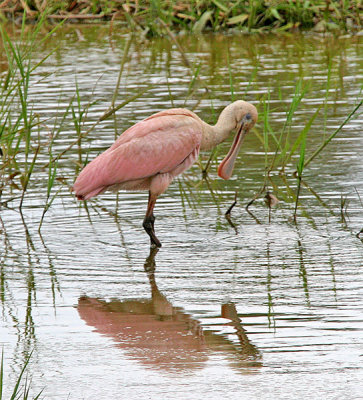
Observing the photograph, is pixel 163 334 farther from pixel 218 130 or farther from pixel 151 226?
pixel 218 130

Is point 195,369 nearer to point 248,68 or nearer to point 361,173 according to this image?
point 361,173

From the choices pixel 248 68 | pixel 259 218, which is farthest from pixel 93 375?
pixel 248 68

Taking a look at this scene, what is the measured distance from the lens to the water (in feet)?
14.4

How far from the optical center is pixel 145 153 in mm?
7102

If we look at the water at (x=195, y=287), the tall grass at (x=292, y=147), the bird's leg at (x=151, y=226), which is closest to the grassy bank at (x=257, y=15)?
the water at (x=195, y=287)

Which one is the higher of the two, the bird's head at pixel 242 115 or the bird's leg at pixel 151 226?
the bird's head at pixel 242 115

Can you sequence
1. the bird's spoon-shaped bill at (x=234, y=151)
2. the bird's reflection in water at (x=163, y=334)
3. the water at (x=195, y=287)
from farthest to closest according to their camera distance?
the bird's spoon-shaped bill at (x=234, y=151) < the bird's reflection in water at (x=163, y=334) < the water at (x=195, y=287)

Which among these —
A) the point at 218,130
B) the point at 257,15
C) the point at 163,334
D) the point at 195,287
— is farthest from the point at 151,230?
the point at 257,15

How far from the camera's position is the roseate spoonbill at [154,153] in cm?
697

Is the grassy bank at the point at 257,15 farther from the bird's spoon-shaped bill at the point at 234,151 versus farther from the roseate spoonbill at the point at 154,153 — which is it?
the roseate spoonbill at the point at 154,153

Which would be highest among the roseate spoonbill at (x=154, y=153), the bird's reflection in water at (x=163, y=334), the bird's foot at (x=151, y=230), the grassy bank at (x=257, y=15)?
the roseate spoonbill at (x=154, y=153)

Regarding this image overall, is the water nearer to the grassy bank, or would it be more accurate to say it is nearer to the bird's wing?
the bird's wing

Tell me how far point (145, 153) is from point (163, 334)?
7.63 ft

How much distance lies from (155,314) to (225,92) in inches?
269
